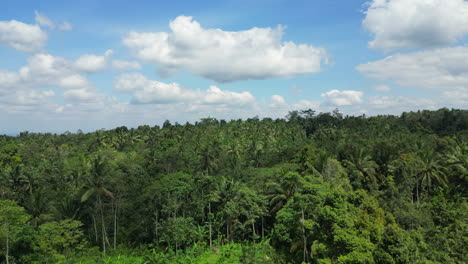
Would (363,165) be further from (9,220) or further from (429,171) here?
(9,220)

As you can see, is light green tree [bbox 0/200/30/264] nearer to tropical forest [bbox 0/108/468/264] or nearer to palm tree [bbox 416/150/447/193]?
tropical forest [bbox 0/108/468/264]

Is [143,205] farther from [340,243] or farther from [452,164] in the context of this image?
[452,164]

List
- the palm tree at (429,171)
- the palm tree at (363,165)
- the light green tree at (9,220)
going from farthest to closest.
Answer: the palm tree at (363,165) < the palm tree at (429,171) < the light green tree at (9,220)

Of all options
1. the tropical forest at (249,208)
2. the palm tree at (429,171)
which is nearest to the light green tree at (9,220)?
the tropical forest at (249,208)

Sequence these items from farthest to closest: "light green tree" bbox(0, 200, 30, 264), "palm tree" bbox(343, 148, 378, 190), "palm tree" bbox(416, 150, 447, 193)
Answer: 1. "palm tree" bbox(343, 148, 378, 190)
2. "palm tree" bbox(416, 150, 447, 193)
3. "light green tree" bbox(0, 200, 30, 264)

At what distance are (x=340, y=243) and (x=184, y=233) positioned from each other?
20.5 metres

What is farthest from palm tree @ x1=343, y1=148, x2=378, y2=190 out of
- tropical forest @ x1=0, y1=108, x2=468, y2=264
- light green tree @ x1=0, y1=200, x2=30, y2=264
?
light green tree @ x1=0, y1=200, x2=30, y2=264

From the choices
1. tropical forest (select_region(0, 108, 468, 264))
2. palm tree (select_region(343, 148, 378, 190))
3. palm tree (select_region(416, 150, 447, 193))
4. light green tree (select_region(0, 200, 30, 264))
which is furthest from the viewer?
palm tree (select_region(343, 148, 378, 190))

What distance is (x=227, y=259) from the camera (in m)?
29.2

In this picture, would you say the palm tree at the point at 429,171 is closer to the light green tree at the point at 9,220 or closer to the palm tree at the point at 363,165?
the palm tree at the point at 363,165

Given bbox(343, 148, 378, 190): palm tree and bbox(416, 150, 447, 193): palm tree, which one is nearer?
bbox(416, 150, 447, 193): palm tree

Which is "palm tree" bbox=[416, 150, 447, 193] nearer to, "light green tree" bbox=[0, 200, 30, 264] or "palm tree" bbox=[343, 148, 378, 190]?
"palm tree" bbox=[343, 148, 378, 190]

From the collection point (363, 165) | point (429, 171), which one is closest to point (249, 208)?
point (363, 165)

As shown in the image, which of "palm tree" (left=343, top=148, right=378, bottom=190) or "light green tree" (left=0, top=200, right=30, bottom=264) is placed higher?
"palm tree" (left=343, top=148, right=378, bottom=190)
